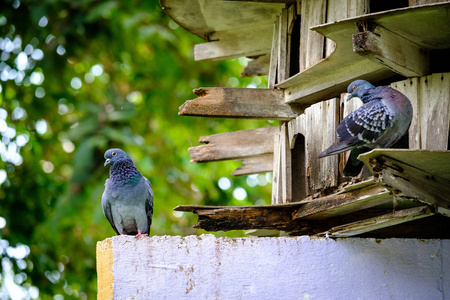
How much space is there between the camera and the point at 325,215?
527 cm

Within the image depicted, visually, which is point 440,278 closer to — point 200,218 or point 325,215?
point 325,215

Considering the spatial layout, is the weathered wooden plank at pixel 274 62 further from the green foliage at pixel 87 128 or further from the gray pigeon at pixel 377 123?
the green foliage at pixel 87 128

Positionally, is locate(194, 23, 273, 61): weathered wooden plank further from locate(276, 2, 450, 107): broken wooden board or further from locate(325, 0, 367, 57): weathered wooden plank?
locate(325, 0, 367, 57): weathered wooden plank

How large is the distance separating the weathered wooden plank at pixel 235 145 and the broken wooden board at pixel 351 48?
920mm

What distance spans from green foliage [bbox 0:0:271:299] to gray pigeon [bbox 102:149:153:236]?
10.2ft

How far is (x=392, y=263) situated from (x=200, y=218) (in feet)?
4.79

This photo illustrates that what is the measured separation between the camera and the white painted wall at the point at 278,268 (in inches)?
178

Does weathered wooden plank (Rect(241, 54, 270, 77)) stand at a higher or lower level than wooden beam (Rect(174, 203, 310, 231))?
higher

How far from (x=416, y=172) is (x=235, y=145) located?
2835 millimetres

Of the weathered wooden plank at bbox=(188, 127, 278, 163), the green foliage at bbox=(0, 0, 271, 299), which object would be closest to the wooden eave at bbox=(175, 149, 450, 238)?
the weathered wooden plank at bbox=(188, 127, 278, 163)

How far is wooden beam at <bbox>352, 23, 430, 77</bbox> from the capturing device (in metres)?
4.19

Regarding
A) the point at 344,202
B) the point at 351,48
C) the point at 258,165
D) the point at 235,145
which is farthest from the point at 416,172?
the point at 258,165

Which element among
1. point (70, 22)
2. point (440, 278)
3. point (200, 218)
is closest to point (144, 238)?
point (200, 218)

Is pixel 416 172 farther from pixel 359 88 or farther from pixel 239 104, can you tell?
pixel 239 104
